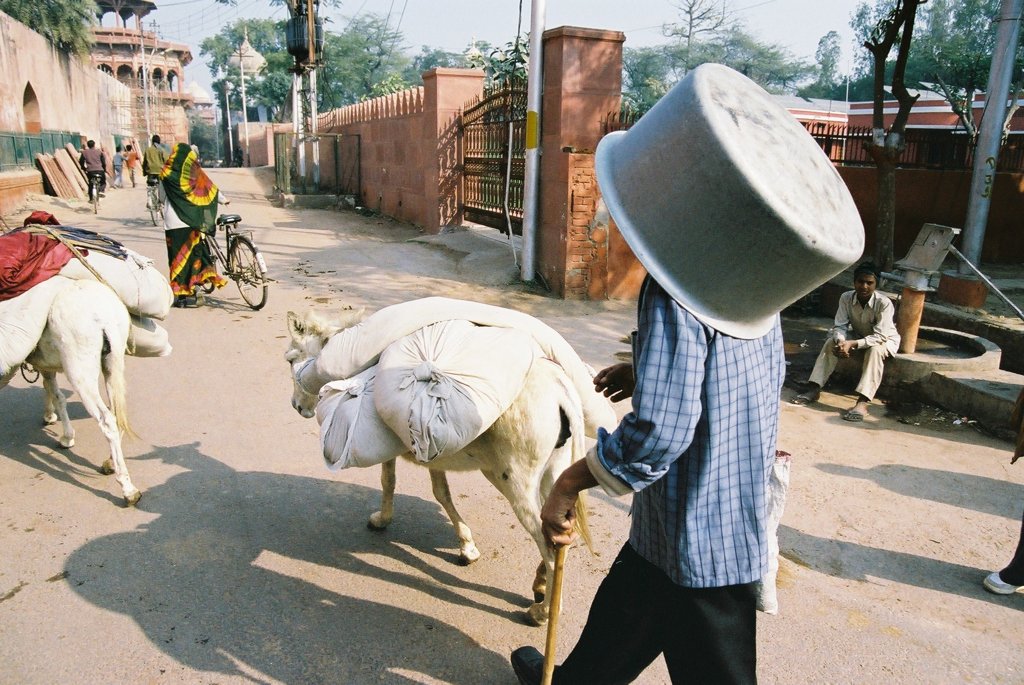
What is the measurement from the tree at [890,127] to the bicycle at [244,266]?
746 cm

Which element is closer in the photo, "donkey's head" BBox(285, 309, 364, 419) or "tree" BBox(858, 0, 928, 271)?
"donkey's head" BBox(285, 309, 364, 419)

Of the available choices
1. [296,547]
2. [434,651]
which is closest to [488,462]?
[434,651]

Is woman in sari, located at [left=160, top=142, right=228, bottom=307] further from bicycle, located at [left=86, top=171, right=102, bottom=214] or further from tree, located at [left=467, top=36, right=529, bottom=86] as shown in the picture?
bicycle, located at [left=86, top=171, right=102, bottom=214]

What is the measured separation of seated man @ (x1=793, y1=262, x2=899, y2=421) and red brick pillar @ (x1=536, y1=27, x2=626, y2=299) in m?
3.45

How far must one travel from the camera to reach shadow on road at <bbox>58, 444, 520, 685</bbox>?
9.38ft

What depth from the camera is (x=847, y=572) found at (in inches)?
142

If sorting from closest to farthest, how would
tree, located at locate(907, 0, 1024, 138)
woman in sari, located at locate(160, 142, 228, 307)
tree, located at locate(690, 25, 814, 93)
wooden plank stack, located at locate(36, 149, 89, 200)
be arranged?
woman in sari, located at locate(160, 142, 228, 307)
wooden plank stack, located at locate(36, 149, 89, 200)
tree, located at locate(907, 0, 1024, 138)
tree, located at locate(690, 25, 814, 93)

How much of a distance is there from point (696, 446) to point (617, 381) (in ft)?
1.97

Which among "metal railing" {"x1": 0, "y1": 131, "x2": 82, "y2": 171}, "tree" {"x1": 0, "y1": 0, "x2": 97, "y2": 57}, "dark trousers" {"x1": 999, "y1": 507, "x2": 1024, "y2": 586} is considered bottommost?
"dark trousers" {"x1": 999, "y1": 507, "x2": 1024, "y2": 586}

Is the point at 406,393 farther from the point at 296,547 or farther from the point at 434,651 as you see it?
the point at 296,547

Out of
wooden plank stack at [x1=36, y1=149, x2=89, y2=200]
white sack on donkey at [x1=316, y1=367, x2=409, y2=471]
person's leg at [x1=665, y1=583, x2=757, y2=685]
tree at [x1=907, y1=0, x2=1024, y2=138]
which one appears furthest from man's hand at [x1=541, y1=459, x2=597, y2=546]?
wooden plank stack at [x1=36, y1=149, x2=89, y2=200]

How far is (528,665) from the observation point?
2541 millimetres

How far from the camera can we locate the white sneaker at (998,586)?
11.2 feet

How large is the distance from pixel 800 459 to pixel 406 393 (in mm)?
3268
